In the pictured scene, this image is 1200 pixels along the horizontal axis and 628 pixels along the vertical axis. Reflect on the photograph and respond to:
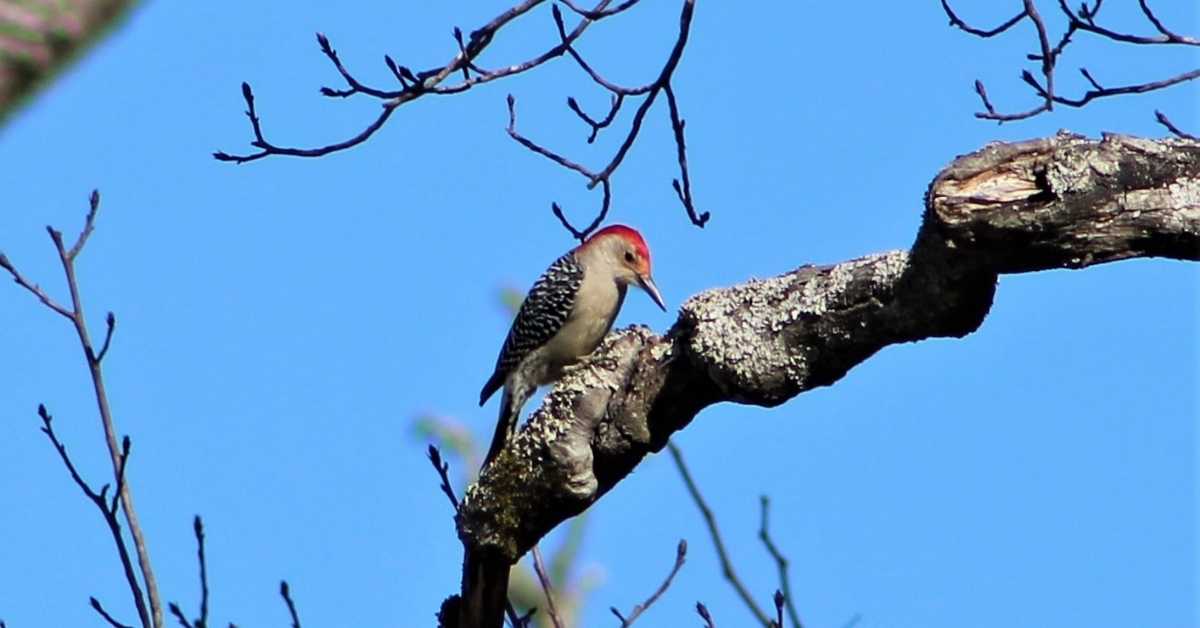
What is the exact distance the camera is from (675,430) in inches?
161

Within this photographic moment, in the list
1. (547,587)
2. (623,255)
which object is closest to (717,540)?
(547,587)

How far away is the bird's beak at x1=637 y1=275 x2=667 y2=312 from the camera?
6.59 metres

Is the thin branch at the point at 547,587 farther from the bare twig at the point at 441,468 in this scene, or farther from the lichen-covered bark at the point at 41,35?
the lichen-covered bark at the point at 41,35

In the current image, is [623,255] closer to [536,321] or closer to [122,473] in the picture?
[536,321]

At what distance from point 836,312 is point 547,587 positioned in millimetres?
1202

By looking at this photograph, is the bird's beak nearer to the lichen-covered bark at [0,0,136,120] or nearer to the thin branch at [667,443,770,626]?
the thin branch at [667,443,770,626]

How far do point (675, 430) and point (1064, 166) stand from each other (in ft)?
4.44

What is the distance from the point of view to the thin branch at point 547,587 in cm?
415

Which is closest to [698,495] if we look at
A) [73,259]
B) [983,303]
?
[983,303]

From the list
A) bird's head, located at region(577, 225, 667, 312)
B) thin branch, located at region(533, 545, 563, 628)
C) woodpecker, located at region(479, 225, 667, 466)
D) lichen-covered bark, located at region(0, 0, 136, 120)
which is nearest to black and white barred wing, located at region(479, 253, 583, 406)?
woodpecker, located at region(479, 225, 667, 466)

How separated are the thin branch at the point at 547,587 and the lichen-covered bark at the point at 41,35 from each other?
3224mm

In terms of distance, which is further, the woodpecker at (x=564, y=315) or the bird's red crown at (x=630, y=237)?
the bird's red crown at (x=630, y=237)

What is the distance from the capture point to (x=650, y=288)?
6.62 metres

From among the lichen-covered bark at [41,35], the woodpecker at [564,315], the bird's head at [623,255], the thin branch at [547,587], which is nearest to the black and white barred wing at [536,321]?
the woodpecker at [564,315]
